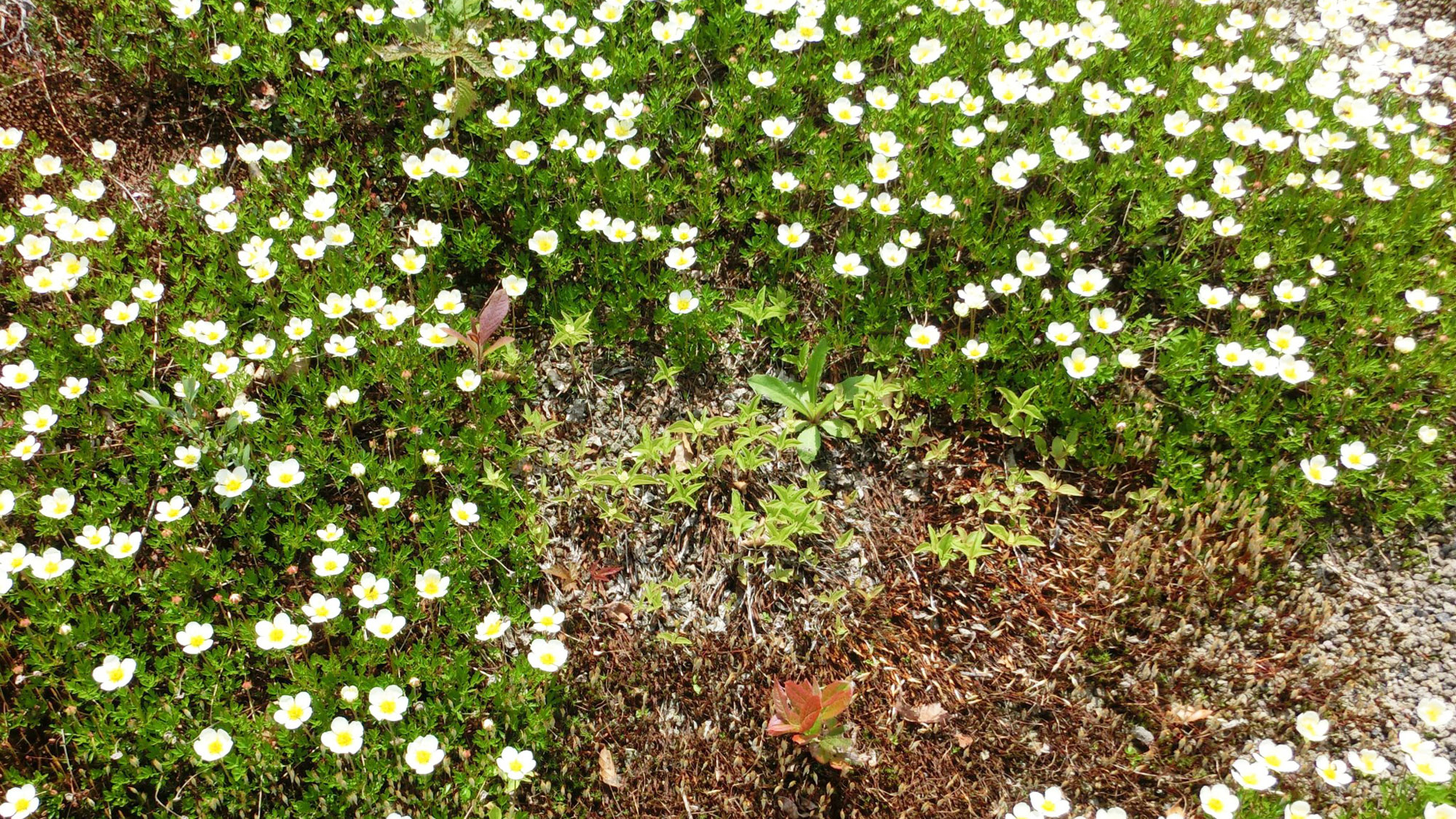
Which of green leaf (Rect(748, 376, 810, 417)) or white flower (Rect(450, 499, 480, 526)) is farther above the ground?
green leaf (Rect(748, 376, 810, 417))

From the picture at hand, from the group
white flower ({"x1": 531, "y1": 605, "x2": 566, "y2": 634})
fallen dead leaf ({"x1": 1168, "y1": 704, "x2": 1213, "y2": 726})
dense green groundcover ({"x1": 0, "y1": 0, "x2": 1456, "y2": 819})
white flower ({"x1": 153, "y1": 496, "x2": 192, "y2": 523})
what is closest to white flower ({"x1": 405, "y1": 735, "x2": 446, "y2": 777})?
dense green groundcover ({"x1": 0, "y1": 0, "x2": 1456, "y2": 819})

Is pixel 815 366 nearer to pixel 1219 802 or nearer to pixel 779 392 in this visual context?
pixel 779 392

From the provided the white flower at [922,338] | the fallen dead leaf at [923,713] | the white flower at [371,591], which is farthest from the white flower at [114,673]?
the white flower at [922,338]

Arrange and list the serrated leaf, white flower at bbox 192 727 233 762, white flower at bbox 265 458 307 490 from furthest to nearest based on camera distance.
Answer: the serrated leaf < white flower at bbox 265 458 307 490 < white flower at bbox 192 727 233 762

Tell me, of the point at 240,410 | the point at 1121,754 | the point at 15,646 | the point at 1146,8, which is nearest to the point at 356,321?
the point at 240,410

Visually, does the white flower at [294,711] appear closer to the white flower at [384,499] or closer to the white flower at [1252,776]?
the white flower at [384,499]

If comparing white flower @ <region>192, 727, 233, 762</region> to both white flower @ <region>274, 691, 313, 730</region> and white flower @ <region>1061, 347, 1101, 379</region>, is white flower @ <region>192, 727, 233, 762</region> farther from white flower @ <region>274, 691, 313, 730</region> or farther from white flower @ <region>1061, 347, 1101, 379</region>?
white flower @ <region>1061, 347, 1101, 379</region>
